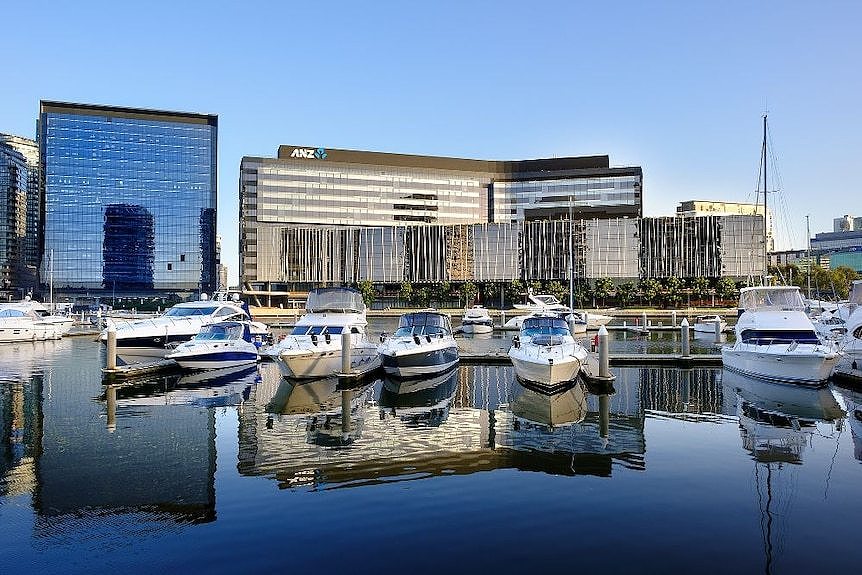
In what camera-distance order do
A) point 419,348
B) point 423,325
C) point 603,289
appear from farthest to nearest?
point 603,289 < point 423,325 < point 419,348

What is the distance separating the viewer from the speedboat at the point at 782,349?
31.2m

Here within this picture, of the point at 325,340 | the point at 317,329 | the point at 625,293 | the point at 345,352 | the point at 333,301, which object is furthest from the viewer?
the point at 625,293

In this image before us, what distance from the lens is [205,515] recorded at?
14438 millimetres

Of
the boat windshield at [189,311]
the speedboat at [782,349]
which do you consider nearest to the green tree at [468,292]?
the boat windshield at [189,311]

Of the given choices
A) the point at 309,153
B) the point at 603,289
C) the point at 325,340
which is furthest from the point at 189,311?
the point at 309,153

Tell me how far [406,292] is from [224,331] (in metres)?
125

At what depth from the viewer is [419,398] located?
30.4 metres

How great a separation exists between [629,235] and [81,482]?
156 metres

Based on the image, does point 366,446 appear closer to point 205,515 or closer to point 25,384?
point 205,515

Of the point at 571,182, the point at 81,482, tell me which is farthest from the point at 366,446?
the point at 571,182

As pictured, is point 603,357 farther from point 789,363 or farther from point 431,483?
point 431,483

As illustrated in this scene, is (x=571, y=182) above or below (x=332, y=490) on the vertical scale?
above

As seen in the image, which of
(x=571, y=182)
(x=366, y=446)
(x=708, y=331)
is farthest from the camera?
(x=571, y=182)

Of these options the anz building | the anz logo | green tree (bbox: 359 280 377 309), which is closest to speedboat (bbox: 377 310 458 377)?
green tree (bbox: 359 280 377 309)
